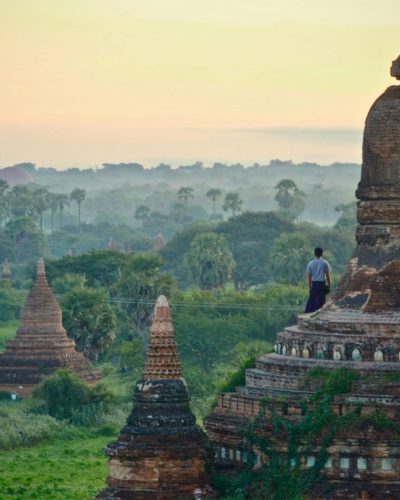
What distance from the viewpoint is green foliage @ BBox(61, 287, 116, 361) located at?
82.1 metres

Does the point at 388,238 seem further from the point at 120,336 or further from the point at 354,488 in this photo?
the point at 120,336

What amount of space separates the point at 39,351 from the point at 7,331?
22.6 meters

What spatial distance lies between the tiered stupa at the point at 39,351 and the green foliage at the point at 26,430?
8.38 meters

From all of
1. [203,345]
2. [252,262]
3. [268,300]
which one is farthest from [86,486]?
[252,262]

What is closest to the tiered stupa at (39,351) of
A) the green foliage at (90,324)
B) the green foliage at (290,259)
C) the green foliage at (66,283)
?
the green foliage at (90,324)

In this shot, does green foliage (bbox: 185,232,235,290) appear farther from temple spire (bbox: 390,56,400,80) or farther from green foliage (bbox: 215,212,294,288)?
temple spire (bbox: 390,56,400,80)

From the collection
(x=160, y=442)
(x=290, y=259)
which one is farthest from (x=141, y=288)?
(x=160, y=442)

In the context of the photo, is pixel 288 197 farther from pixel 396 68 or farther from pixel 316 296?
pixel 396 68

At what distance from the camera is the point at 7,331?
97125 mm

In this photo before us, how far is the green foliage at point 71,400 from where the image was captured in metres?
65.6

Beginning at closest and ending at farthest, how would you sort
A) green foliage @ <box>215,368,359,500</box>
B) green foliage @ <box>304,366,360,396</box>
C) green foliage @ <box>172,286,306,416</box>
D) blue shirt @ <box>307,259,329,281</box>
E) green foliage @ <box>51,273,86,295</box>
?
green foliage @ <box>215,368,359,500</box> → green foliage @ <box>304,366,360,396</box> → blue shirt @ <box>307,259,329,281</box> → green foliage @ <box>172,286,306,416</box> → green foliage @ <box>51,273,86,295</box>

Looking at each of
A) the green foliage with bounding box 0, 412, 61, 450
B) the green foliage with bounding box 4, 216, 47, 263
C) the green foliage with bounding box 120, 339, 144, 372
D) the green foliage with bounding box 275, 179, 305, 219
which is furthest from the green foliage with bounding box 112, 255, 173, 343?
the green foliage with bounding box 275, 179, 305, 219

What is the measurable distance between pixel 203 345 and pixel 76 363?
10990 mm

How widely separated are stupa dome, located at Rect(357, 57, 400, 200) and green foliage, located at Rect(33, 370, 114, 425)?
27430 millimetres
